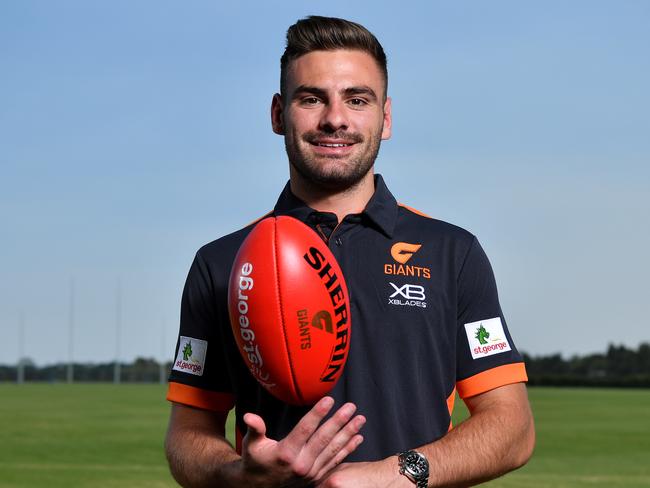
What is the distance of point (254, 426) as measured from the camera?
2.91m

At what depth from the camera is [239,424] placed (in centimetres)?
380

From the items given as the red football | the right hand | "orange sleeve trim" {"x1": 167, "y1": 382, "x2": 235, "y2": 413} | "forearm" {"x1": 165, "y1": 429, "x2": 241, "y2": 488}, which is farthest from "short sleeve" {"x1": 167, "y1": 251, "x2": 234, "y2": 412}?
the right hand

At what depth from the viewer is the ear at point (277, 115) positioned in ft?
12.8

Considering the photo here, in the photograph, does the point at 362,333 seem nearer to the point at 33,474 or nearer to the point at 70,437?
the point at 33,474

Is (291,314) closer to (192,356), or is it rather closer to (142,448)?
(192,356)

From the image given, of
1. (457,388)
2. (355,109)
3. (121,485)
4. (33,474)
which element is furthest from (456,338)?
(33,474)

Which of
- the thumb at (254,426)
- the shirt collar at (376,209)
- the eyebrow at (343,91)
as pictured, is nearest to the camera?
the thumb at (254,426)

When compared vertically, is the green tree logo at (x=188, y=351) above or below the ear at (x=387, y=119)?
below

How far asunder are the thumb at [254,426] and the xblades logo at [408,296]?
0.94 metres

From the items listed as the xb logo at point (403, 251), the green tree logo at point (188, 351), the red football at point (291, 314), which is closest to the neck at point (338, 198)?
the xb logo at point (403, 251)

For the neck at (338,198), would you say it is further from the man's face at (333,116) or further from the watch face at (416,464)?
the watch face at (416,464)

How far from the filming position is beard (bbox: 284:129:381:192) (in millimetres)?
3590

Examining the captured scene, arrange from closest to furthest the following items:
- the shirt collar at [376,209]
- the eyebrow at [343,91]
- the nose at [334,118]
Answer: the nose at [334,118]
the eyebrow at [343,91]
the shirt collar at [376,209]

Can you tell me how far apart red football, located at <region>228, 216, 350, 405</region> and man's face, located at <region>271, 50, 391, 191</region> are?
12.1 inches
